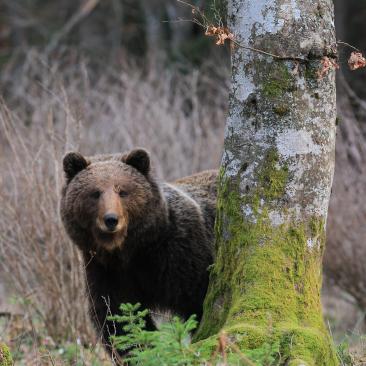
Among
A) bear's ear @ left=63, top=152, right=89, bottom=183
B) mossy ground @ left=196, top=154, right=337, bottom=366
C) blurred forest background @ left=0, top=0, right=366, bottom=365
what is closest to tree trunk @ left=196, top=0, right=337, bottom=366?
mossy ground @ left=196, top=154, right=337, bottom=366

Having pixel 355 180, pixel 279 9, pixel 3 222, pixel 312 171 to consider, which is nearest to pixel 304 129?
pixel 312 171

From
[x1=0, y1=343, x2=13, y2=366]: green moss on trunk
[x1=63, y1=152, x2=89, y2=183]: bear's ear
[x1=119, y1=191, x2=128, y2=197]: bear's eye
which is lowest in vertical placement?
[x1=0, y1=343, x2=13, y2=366]: green moss on trunk

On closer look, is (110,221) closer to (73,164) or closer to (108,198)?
(108,198)

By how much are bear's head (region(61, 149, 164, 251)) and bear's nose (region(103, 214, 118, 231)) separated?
63 millimetres

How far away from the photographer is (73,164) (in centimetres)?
677

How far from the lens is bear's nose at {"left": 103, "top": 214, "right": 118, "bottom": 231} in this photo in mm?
6254

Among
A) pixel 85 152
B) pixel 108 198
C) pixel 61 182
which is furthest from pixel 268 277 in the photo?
pixel 85 152

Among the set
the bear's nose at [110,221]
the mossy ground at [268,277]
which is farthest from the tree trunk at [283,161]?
the bear's nose at [110,221]

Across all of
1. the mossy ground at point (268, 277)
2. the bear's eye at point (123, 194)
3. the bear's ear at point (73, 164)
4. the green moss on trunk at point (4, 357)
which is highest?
the bear's ear at point (73, 164)

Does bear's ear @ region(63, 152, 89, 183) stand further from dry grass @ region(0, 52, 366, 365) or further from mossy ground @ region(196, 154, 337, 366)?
mossy ground @ region(196, 154, 337, 366)

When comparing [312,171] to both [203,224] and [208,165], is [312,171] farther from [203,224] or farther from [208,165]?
[208,165]

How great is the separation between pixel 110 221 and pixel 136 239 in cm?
49

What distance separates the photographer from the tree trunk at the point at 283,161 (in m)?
5.41

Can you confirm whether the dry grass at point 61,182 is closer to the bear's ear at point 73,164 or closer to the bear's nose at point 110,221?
the bear's nose at point 110,221
